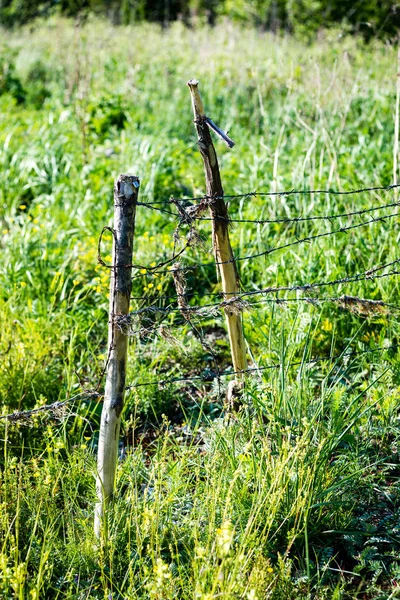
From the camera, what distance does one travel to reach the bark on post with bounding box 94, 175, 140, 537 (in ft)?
7.99

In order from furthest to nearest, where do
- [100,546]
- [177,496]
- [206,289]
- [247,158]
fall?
[247,158]
[206,289]
[177,496]
[100,546]

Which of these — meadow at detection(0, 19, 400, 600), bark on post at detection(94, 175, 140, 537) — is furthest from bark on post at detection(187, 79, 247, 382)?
bark on post at detection(94, 175, 140, 537)

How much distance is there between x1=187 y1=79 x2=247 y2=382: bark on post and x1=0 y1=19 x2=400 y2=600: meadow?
148 mm

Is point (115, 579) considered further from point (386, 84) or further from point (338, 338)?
point (386, 84)

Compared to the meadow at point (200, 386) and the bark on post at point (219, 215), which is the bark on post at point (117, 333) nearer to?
the meadow at point (200, 386)

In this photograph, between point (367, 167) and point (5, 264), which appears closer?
point (5, 264)

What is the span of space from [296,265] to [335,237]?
0.39m

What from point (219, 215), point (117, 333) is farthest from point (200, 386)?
point (117, 333)

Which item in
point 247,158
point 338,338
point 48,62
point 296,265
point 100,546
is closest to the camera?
point 100,546

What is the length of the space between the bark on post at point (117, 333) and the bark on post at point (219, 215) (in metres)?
0.42

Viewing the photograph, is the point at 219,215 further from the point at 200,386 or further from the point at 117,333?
the point at 200,386

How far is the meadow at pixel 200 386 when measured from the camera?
246 cm

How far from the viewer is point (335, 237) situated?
4430mm

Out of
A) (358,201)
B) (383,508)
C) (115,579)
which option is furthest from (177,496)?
(358,201)
